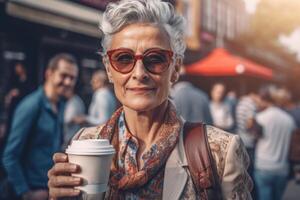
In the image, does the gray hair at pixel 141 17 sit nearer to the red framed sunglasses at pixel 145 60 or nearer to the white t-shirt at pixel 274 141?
the red framed sunglasses at pixel 145 60

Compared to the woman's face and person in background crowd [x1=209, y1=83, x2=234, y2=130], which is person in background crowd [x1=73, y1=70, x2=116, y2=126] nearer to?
person in background crowd [x1=209, y1=83, x2=234, y2=130]

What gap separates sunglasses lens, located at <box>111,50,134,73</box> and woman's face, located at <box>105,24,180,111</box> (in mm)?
19

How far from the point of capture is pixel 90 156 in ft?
5.43

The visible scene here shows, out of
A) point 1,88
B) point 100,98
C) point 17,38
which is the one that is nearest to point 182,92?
point 100,98

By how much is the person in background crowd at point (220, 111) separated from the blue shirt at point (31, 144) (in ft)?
15.5

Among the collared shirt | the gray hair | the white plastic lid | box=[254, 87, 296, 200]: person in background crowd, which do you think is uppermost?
the gray hair

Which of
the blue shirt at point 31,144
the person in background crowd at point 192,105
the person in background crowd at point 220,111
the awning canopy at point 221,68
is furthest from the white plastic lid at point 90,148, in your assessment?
the awning canopy at point 221,68

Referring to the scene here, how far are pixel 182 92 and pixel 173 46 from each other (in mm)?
4209

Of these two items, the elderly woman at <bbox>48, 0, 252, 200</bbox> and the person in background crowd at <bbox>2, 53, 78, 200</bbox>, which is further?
the person in background crowd at <bbox>2, 53, 78, 200</bbox>

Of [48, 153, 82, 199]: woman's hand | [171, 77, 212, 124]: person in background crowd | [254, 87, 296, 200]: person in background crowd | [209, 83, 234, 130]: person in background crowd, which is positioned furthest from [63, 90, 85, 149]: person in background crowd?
[48, 153, 82, 199]: woman's hand

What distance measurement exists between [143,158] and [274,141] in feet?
15.7

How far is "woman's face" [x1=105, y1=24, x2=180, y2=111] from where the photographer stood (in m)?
1.94

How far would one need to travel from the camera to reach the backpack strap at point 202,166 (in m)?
1.86

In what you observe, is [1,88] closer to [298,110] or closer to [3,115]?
[3,115]
